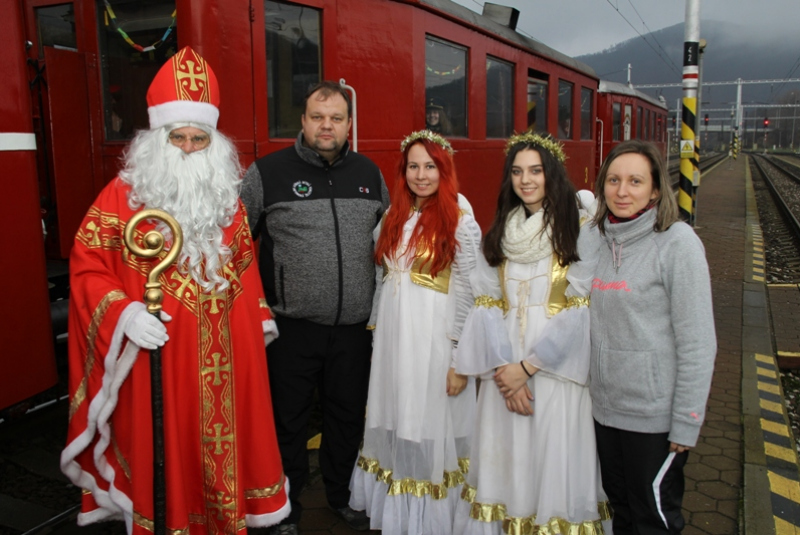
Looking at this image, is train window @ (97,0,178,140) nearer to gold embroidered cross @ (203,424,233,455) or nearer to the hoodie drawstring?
gold embroidered cross @ (203,424,233,455)

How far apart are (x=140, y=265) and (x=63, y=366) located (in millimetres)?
3131

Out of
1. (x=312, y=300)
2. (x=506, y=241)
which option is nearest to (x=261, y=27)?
(x=312, y=300)

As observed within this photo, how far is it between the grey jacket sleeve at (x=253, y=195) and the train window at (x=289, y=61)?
974 millimetres

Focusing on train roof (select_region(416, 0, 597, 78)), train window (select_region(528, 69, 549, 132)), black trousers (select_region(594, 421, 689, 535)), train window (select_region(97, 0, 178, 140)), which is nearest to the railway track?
train window (select_region(528, 69, 549, 132))

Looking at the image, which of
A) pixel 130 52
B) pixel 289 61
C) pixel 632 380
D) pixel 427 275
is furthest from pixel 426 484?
pixel 130 52

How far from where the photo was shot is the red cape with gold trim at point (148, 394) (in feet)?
7.64

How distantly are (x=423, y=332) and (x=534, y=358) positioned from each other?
543 mm

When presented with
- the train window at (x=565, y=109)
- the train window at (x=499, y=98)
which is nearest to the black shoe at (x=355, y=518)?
the train window at (x=499, y=98)

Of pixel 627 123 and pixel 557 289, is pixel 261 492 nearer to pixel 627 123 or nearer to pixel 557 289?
pixel 557 289

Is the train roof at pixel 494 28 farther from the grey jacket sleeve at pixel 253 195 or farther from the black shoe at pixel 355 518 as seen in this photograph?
the black shoe at pixel 355 518

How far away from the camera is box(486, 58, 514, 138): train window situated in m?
6.20

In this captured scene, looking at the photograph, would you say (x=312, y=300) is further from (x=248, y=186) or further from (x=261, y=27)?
(x=261, y=27)

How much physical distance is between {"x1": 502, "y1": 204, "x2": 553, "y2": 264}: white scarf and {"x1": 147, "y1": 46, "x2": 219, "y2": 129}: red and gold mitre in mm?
1264

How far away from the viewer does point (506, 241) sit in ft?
8.82
